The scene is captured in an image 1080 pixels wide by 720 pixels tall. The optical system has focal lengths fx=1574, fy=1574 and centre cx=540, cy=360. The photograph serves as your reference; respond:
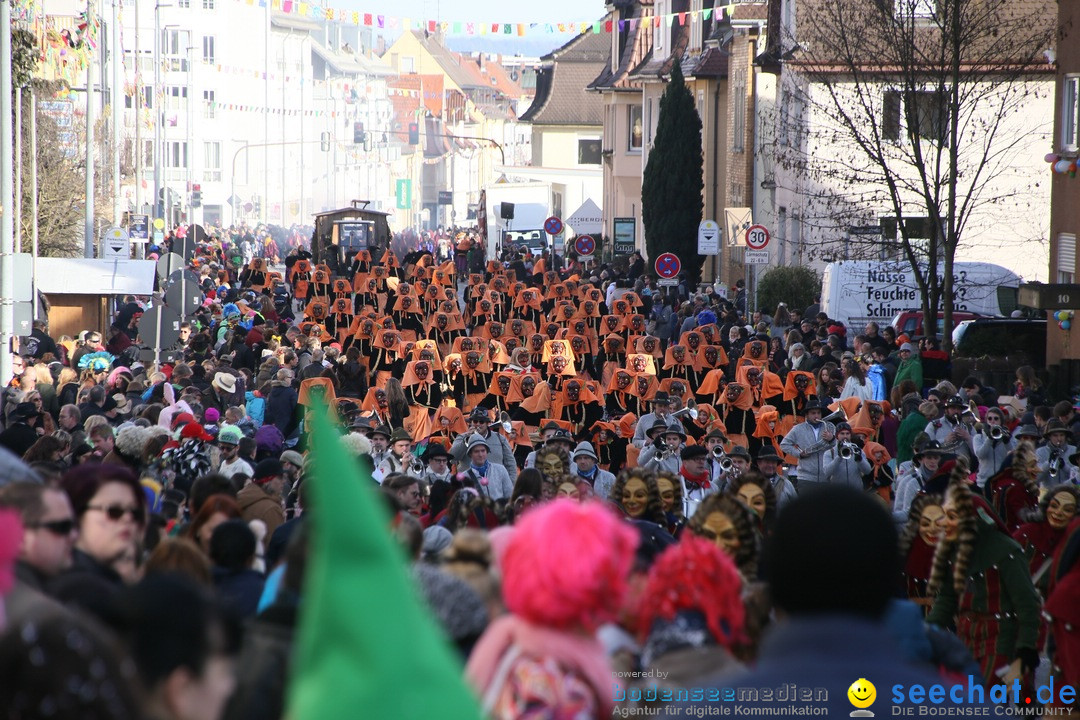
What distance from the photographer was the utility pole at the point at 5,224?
51.8ft

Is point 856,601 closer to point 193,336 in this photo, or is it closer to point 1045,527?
point 1045,527

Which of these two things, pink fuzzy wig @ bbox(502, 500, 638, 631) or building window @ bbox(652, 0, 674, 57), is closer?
pink fuzzy wig @ bbox(502, 500, 638, 631)

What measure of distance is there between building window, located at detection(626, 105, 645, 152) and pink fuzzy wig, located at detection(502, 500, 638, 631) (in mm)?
55708

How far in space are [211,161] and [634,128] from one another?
44.6 metres

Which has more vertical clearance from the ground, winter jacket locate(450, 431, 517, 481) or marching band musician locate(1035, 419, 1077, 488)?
marching band musician locate(1035, 419, 1077, 488)

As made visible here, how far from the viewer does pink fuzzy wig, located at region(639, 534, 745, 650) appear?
4.37 m

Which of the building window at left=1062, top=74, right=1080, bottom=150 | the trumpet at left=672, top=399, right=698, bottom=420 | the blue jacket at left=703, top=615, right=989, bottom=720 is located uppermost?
the building window at left=1062, top=74, right=1080, bottom=150

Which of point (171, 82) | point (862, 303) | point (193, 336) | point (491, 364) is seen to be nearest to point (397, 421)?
point (491, 364)

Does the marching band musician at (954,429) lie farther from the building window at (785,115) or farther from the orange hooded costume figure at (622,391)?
the building window at (785,115)

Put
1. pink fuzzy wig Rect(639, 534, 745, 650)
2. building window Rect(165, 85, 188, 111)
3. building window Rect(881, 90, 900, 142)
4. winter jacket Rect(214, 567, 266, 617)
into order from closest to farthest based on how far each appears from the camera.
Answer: pink fuzzy wig Rect(639, 534, 745, 650) < winter jacket Rect(214, 567, 266, 617) < building window Rect(881, 90, 900, 142) < building window Rect(165, 85, 188, 111)

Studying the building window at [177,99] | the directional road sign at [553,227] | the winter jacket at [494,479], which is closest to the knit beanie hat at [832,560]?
the winter jacket at [494,479]

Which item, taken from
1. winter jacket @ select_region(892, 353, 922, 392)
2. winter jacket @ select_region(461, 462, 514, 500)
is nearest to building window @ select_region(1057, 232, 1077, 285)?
winter jacket @ select_region(892, 353, 922, 392)

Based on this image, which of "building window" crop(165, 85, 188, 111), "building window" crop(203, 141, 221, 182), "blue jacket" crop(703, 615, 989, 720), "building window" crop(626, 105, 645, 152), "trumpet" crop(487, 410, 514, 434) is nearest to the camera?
"blue jacket" crop(703, 615, 989, 720)

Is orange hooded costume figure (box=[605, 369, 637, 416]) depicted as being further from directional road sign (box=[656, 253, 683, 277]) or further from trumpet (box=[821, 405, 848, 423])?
directional road sign (box=[656, 253, 683, 277])
